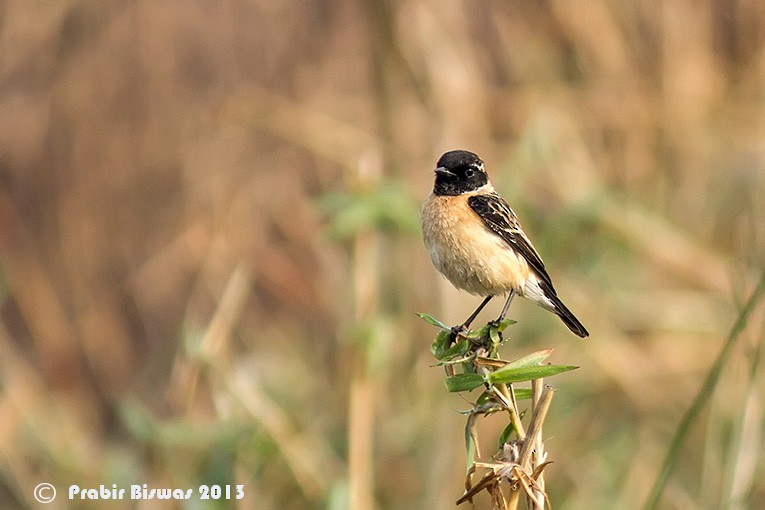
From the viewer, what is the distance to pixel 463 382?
6.42 ft

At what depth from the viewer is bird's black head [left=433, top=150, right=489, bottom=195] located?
3.40m

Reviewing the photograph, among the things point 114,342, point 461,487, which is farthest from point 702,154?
point 114,342

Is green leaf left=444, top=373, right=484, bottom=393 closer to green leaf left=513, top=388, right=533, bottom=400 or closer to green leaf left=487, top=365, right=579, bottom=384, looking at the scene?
green leaf left=487, top=365, right=579, bottom=384

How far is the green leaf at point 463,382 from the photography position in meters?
1.91

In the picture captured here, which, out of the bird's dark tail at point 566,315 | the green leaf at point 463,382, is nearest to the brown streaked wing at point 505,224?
the bird's dark tail at point 566,315

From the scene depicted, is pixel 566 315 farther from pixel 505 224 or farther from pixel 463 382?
pixel 463 382

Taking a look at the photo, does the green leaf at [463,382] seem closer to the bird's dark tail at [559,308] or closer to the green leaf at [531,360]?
the green leaf at [531,360]

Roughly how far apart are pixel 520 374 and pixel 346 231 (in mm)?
1804

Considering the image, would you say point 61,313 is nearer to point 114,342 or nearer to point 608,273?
point 114,342

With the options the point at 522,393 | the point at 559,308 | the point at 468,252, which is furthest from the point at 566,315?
the point at 522,393

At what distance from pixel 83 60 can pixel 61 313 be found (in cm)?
169

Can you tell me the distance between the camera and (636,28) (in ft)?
22.9

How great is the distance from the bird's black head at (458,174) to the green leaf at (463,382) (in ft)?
4.82

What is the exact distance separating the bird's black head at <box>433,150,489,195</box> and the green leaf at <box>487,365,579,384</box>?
1527mm
